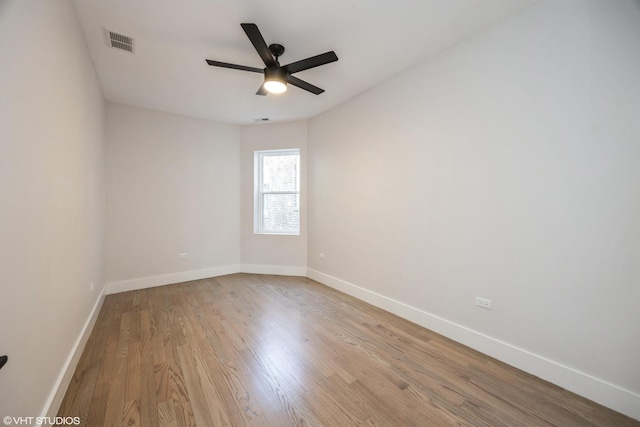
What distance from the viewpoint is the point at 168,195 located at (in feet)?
13.1

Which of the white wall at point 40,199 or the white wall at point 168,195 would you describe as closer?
the white wall at point 40,199

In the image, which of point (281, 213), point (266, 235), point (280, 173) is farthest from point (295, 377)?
point (280, 173)

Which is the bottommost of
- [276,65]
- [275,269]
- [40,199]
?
[275,269]

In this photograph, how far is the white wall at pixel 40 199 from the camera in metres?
1.05

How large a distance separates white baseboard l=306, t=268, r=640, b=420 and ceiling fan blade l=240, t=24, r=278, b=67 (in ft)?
9.26

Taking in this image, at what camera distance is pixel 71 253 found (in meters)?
1.93

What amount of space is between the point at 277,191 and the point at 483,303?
11.5 ft

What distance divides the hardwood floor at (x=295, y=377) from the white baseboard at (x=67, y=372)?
5 cm

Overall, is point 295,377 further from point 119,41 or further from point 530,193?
point 119,41

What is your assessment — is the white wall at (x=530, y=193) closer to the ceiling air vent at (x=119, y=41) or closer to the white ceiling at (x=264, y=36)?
the white ceiling at (x=264, y=36)

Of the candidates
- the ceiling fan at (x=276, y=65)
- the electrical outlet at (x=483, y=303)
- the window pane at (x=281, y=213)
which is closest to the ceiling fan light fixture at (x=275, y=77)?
the ceiling fan at (x=276, y=65)

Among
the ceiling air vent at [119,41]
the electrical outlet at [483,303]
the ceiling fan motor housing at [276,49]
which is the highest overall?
the ceiling air vent at [119,41]

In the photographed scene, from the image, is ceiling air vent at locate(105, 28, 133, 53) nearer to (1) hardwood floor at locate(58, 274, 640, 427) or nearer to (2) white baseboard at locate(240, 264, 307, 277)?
(1) hardwood floor at locate(58, 274, 640, 427)

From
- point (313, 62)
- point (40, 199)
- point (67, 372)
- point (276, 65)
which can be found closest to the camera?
point (40, 199)
